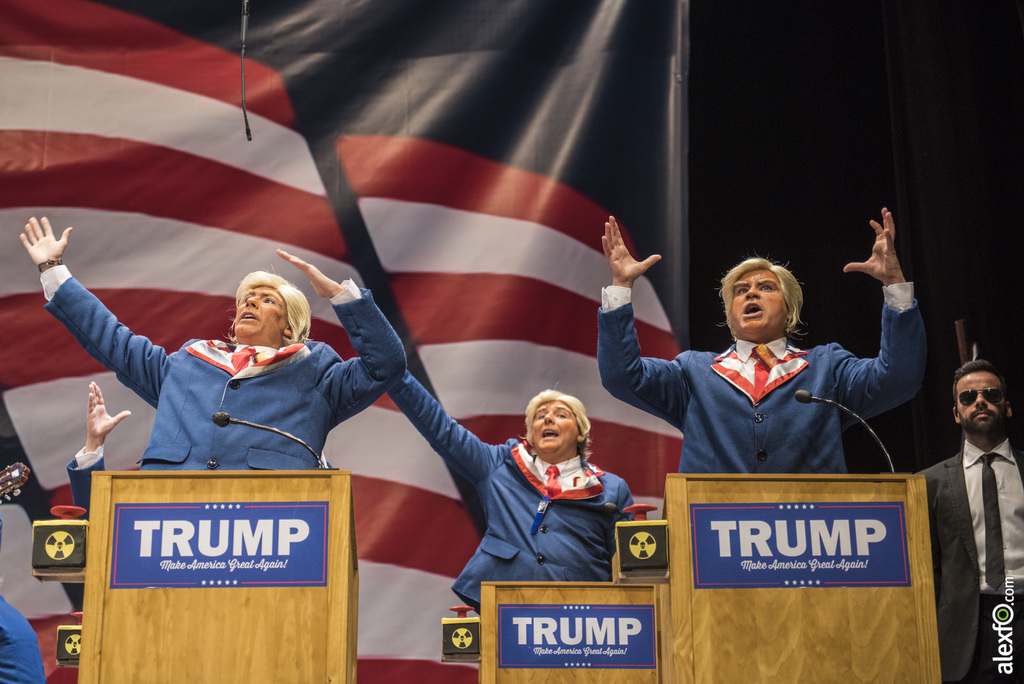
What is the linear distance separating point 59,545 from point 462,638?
1.18 meters

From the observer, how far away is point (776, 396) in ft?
9.91

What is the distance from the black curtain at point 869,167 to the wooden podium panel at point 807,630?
2.07 metres

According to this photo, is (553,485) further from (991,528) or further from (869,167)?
(869,167)

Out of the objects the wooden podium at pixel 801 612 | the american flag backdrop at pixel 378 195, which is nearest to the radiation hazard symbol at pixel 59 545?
the wooden podium at pixel 801 612

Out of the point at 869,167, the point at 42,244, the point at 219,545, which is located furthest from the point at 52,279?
the point at 869,167

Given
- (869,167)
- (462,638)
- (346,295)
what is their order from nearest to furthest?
(346,295) < (462,638) < (869,167)

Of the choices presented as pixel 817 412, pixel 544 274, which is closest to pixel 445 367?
pixel 544 274

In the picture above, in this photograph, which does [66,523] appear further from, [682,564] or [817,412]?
[817,412]

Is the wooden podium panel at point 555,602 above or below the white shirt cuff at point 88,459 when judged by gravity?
below

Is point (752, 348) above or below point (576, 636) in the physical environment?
above

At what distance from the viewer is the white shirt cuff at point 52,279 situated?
3268 mm

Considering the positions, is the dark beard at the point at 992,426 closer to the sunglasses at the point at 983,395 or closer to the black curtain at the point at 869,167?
the sunglasses at the point at 983,395

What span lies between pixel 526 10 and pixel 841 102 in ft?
4.38

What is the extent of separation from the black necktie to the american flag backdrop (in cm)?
127
